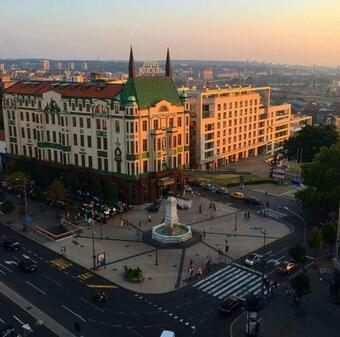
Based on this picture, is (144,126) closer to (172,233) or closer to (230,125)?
(172,233)

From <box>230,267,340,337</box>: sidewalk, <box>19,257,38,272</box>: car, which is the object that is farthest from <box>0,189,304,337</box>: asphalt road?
<box>230,267,340,337</box>: sidewalk

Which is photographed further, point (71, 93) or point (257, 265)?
point (71, 93)

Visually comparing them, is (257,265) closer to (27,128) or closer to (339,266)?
(339,266)

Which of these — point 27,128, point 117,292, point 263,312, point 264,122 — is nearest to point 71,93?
point 27,128

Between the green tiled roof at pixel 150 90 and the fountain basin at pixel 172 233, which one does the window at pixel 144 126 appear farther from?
the fountain basin at pixel 172 233

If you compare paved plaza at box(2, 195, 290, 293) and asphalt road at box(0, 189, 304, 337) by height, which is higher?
asphalt road at box(0, 189, 304, 337)

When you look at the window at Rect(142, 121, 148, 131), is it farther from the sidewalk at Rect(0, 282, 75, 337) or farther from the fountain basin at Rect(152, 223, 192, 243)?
the sidewalk at Rect(0, 282, 75, 337)
